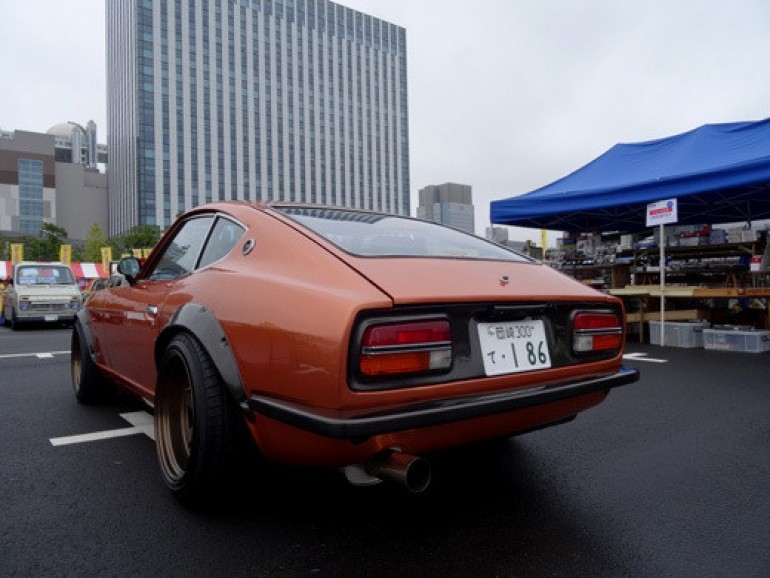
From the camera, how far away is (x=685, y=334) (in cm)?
746

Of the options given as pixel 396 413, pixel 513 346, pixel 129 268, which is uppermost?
pixel 129 268

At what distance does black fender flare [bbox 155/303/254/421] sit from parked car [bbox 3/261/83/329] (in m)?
11.4

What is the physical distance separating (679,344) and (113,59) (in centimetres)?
9985

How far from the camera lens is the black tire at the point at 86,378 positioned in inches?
145

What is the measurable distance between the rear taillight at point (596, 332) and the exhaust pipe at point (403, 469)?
828mm

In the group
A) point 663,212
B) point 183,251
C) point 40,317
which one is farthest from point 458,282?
point 40,317

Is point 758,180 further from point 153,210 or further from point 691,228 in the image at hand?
point 153,210

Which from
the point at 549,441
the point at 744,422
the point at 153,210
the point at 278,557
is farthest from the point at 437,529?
the point at 153,210

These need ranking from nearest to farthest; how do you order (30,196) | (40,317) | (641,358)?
(641,358), (40,317), (30,196)

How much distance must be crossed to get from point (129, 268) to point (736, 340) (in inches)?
287

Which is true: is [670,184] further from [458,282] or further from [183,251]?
[183,251]

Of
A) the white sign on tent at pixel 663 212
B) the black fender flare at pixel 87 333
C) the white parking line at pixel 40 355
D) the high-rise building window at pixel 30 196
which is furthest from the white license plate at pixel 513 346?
Answer: the high-rise building window at pixel 30 196

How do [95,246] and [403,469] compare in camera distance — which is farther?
[95,246]

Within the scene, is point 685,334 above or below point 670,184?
below
